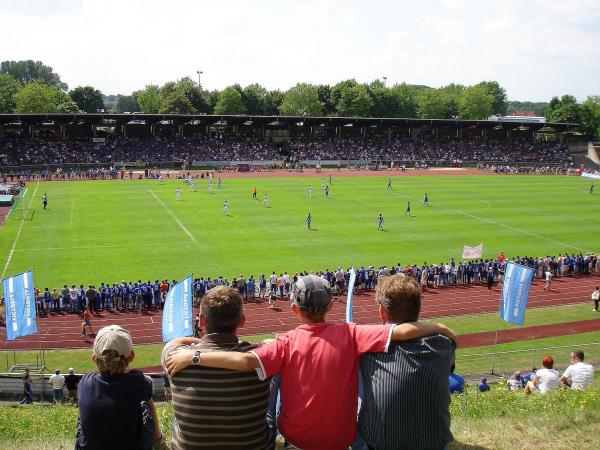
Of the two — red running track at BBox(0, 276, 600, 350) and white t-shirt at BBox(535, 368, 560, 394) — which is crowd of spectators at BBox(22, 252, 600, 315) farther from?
white t-shirt at BBox(535, 368, 560, 394)

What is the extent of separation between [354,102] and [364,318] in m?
96.4

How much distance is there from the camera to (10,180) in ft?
191

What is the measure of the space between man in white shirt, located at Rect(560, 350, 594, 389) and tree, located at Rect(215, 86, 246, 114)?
110m

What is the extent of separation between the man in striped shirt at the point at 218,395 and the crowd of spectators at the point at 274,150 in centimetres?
6985

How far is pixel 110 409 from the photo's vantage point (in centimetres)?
432

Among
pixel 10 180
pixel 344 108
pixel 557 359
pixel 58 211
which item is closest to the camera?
pixel 557 359

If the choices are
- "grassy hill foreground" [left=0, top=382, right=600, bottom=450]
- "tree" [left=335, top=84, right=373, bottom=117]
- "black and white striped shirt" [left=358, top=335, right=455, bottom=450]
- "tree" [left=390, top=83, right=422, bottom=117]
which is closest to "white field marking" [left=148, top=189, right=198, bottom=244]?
"grassy hill foreground" [left=0, top=382, right=600, bottom=450]

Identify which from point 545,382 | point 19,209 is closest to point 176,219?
point 19,209

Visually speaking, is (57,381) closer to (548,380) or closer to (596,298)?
(548,380)

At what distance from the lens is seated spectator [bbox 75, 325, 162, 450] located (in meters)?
4.32

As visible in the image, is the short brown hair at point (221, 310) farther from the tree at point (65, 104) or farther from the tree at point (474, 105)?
the tree at point (474, 105)

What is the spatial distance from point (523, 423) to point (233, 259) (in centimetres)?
2498

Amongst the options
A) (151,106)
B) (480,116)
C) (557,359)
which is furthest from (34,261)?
(480,116)

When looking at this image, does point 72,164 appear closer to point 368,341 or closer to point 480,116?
point 368,341
